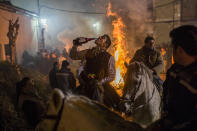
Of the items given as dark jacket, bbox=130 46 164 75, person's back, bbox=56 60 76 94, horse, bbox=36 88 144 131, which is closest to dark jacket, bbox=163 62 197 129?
horse, bbox=36 88 144 131

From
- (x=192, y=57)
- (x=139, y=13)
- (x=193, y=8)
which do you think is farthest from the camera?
(x=139, y=13)

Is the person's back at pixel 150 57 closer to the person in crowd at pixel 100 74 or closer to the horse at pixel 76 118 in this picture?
the person in crowd at pixel 100 74

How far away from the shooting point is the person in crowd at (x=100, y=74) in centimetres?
441

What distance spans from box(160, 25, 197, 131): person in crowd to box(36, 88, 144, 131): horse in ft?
1.51

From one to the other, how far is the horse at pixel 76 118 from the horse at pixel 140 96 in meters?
1.84

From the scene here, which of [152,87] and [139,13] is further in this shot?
[139,13]

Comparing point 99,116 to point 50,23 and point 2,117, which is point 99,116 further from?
point 50,23

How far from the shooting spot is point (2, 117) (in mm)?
6660

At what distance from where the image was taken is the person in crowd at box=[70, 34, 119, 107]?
4.41 meters

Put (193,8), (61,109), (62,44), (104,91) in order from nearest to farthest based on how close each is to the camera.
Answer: (61,109) → (104,91) → (193,8) → (62,44)

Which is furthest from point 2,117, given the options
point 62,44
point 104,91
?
point 62,44

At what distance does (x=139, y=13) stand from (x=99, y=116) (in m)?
23.8

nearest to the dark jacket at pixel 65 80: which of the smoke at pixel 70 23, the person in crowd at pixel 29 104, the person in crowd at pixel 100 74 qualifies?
the person in crowd at pixel 29 104

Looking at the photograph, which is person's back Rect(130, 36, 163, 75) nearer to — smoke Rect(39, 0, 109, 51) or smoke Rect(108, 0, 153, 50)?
smoke Rect(108, 0, 153, 50)
